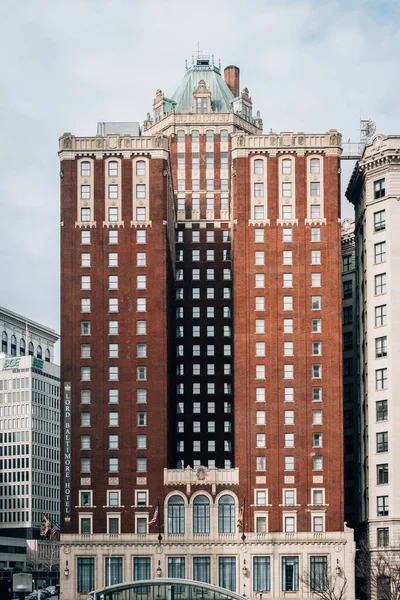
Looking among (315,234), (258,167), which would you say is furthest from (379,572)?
(258,167)

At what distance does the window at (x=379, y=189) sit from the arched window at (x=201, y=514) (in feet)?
157

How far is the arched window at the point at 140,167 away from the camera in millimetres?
179375

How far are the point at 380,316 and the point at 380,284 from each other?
4.47 metres

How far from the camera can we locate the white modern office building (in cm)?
16888

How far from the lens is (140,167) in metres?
180

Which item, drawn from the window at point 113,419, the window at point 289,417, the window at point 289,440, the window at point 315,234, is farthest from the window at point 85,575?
the window at point 315,234

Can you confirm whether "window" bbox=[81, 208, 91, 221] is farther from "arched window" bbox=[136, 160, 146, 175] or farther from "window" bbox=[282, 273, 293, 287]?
"window" bbox=[282, 273, 293, 287]

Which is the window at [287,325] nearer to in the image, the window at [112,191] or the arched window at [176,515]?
the arched window at [176,515]

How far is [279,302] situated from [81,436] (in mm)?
32528

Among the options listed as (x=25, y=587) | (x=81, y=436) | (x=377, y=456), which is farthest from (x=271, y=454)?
(x=25, y=587)

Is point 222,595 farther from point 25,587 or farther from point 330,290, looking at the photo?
point 25,587

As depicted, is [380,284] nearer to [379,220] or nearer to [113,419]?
[379,220]

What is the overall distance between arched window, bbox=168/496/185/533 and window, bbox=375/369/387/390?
30.7 meters

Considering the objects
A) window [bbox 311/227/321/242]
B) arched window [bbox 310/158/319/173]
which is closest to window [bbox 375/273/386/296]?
window [bbox 311/227/321/242]
